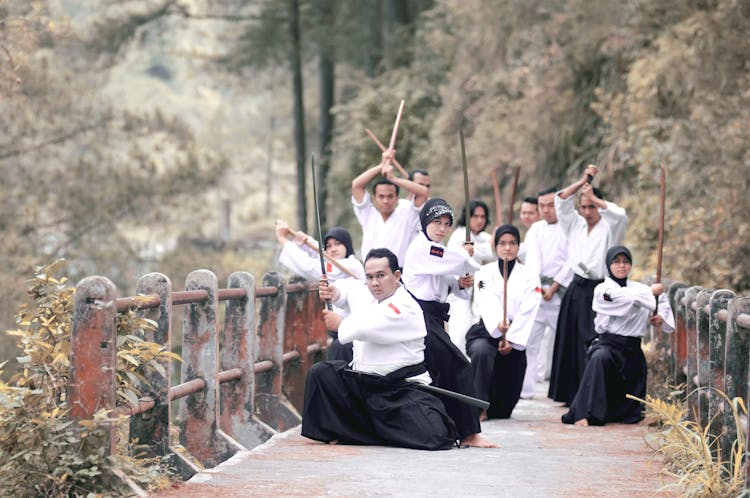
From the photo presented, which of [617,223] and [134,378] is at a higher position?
[617,223]

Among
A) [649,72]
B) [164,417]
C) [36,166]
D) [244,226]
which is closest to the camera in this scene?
[164,417]

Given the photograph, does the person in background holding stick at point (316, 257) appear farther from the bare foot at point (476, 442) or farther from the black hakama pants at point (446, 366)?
the bare foot at point (476, 442)

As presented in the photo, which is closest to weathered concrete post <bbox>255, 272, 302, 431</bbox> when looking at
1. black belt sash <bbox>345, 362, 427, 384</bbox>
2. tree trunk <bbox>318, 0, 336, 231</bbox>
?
black belt sash <bbox>345, 362, 427, 384</bbox>

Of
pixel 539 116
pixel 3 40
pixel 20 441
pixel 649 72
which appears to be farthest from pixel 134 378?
pixel 539 116

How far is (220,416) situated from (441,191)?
17166mm

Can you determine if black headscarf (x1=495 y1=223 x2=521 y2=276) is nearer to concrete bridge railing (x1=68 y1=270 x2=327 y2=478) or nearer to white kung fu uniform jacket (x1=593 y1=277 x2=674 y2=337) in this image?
white kung fu uniform jacket (x1=593 y1=277 x2=674 y2=337)

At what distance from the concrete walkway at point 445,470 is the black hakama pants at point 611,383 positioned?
0.94 metres

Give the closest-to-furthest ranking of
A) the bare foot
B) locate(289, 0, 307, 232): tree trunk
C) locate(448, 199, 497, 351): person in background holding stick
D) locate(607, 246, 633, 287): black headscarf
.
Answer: the bare foot < locate(607, 246, 633, 287): black headscarf < locate(448, 199, 497, 351): person in background holding stick < locate(289, 0, 307, 232): tree trunk

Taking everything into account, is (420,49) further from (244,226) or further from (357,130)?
(244,226)

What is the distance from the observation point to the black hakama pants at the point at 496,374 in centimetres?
1218

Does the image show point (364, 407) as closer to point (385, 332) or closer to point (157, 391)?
point (385, 332)

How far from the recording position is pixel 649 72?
20672 millimetres

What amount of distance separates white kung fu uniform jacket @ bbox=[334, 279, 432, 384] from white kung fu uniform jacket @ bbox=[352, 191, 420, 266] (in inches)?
100

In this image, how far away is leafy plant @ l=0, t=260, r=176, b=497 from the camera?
7062 mm
